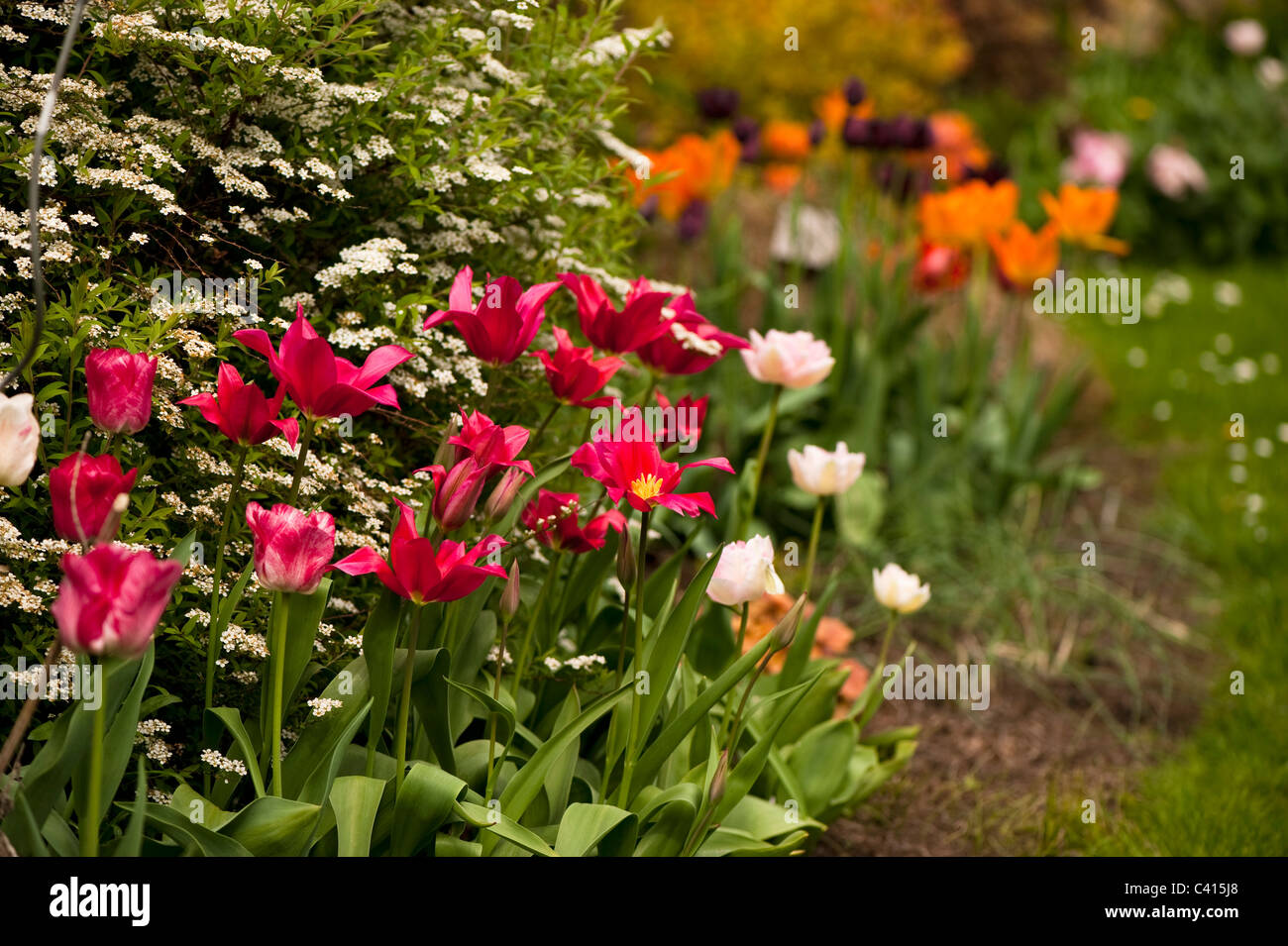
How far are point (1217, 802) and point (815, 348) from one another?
1282mm

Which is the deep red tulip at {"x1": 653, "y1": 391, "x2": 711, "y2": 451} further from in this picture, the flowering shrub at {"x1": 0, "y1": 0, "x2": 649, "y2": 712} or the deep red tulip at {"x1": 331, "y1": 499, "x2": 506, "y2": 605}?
the deep red tulip at {"x1": 331, "y1": 499, "x2": 506, "y2": 605}

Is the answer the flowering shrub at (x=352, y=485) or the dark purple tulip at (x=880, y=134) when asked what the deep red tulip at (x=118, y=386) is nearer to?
the flowering shrub at (x=352, y=485)

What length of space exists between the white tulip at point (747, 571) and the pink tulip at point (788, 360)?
19.9 inches

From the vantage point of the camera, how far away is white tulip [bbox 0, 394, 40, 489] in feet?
4.08

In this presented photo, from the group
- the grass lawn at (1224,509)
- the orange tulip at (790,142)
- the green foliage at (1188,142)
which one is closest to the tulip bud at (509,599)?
the grass lawn at (1224,509)

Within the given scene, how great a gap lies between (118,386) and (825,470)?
112cm

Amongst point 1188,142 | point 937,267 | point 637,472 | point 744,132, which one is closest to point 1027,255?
point 937,267

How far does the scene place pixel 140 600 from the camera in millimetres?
1105

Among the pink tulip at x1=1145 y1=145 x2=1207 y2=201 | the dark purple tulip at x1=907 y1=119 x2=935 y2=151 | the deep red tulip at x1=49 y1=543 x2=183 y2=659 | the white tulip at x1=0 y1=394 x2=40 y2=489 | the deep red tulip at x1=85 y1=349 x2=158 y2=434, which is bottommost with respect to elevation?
the deep red tulip at x1=49 y1=543 x2=183 y2=659

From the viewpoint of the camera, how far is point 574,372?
164 cm

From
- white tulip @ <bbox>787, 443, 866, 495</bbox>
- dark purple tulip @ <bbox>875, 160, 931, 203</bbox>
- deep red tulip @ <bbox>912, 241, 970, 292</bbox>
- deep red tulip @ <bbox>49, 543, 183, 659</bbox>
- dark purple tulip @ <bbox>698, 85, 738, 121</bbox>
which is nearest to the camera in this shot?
deep red tulip @ <bbox>49, 543, 183, 659</bbox>

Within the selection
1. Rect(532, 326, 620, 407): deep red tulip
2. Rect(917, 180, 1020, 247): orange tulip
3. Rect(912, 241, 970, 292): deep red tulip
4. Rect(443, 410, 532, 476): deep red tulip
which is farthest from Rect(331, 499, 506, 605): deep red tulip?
Rect(912, 241, 970, 292): deep red tulip

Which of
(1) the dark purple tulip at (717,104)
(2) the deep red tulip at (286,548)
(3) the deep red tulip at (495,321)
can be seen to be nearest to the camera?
(2) the deep red tulip at (286,548)

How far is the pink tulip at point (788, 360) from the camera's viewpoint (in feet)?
6.61
